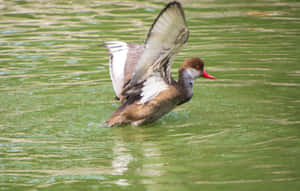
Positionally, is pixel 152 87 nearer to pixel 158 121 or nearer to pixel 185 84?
pixel 185 84

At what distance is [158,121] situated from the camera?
24.7 ft

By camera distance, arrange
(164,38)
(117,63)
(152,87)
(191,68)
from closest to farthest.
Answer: (164,38) < (152,87) < (191,68) < (117,63)

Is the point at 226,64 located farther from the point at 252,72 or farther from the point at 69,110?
the point at 69,110

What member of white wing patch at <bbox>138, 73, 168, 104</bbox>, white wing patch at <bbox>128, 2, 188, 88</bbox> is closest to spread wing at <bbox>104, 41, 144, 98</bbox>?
white wing patch at <bbox>138, 73, 168, 104</bbox>

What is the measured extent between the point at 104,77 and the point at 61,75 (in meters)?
0.74

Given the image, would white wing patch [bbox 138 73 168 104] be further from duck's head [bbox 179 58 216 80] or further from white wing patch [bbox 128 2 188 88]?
duck's head [bbox 179 58 216 80]

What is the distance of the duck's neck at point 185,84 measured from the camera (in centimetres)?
725

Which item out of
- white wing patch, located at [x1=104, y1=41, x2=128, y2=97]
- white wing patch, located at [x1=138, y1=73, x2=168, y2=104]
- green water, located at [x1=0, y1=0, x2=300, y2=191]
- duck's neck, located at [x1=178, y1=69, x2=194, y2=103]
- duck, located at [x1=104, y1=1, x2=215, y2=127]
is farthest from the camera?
white wing patch, located at [x1=104, y1=41, x2=128, y2=97]

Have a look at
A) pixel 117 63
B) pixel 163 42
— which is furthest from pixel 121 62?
pixel 163 42

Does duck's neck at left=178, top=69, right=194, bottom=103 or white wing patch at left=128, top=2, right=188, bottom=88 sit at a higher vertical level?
white wing patch at left=128, top=2, right=188, bottom=88

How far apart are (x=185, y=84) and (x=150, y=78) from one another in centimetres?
66

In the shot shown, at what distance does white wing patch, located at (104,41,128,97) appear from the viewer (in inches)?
292

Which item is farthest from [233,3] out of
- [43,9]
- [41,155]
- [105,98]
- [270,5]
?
[41,155]

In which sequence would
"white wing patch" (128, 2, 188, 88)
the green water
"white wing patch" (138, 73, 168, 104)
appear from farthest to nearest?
"white wing patch" (138, 73, 168, 104), "white wing patch" (128, 2, 188, 88), the green water
